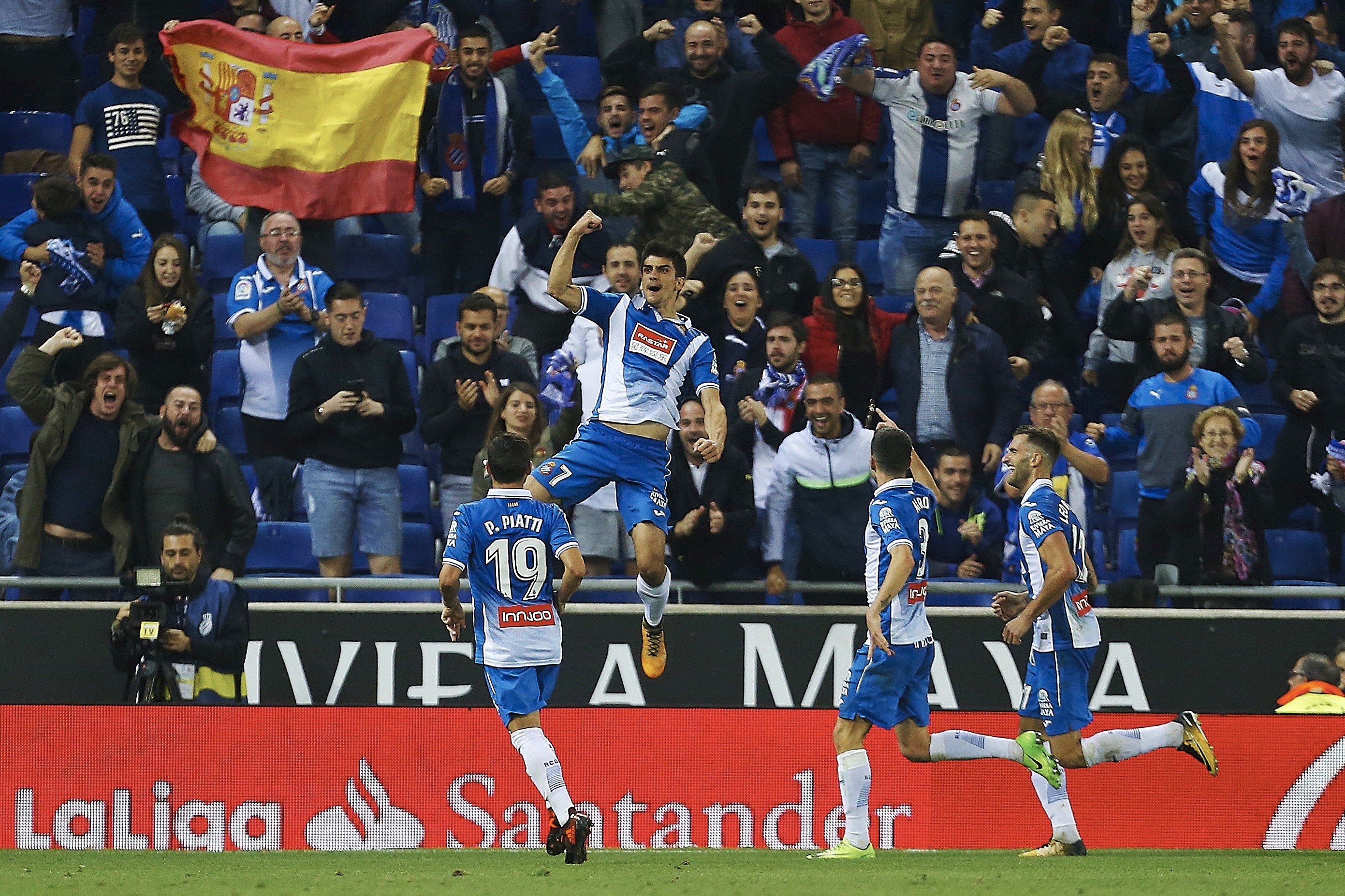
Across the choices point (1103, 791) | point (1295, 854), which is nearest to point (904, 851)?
point (1103, 791)

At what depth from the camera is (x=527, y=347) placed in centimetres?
1146

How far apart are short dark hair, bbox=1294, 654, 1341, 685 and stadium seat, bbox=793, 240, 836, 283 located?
440cm

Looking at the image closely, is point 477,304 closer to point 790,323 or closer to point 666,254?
point 790,323

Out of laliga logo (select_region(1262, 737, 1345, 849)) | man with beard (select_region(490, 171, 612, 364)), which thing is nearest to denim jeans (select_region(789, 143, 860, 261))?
man with beard (select_region(490, 171, 612, 364))

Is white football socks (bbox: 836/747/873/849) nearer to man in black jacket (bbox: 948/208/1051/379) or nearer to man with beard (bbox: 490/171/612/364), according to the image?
man in black jacket (bbox: 948/208/1051/379)

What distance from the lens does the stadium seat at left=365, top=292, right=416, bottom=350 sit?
12305 millimetres

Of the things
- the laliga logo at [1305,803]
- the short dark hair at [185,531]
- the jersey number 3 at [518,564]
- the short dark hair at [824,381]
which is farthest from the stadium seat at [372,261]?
the laliga logo at [1305,803]

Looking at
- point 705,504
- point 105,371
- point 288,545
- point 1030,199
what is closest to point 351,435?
point 288,545

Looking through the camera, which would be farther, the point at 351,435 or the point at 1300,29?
the point at 1300,29

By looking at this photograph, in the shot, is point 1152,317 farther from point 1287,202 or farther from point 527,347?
point 527,347

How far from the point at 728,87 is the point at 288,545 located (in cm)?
431

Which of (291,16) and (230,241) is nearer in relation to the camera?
(230,241)

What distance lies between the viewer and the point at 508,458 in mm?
7895

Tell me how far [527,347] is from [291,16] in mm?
3885
